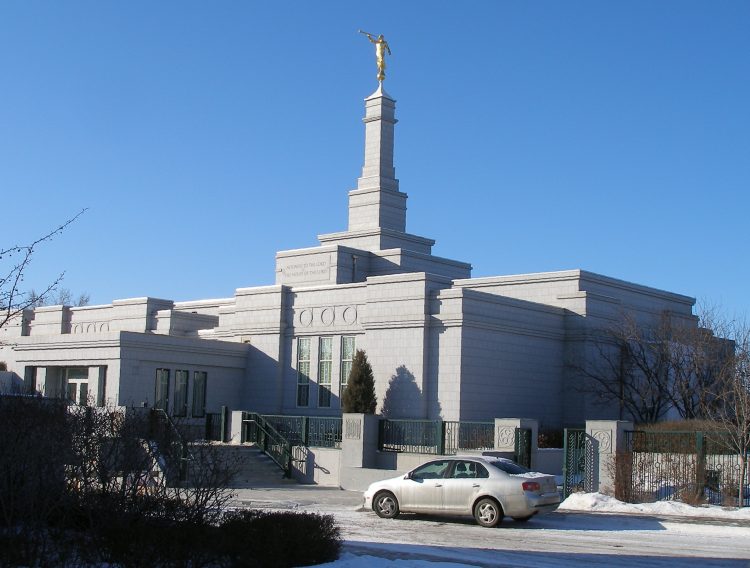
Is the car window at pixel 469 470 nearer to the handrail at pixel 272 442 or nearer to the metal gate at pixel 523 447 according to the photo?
the metal gate at pixel 523 447

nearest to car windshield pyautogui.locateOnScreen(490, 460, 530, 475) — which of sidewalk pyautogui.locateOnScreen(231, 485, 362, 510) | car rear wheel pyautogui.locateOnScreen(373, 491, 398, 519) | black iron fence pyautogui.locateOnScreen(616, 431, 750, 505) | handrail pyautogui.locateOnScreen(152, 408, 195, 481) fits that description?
car rear wheel pyautogui.locateOnScreen(373, 491, 398, 519)

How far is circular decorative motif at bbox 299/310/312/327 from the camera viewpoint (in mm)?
39188

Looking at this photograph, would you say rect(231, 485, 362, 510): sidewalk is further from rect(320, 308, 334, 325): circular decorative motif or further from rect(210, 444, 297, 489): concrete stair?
rect(320, 308, 334, 325): circular decorative motif

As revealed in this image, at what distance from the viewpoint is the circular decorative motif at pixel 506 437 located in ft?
84.0

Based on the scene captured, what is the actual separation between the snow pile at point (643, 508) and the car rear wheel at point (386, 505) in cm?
415

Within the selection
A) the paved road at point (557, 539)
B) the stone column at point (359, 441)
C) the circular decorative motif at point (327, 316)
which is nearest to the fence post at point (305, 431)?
the stone column at point (359, 441)

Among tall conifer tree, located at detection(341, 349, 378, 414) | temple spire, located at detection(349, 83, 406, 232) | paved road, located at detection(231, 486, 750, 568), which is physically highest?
temple spire, located at detection(349, 83, 406, 232)

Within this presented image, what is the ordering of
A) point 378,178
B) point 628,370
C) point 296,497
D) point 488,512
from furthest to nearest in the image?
point 378,178 → point 628,370 → point 296,497 → point 488,512

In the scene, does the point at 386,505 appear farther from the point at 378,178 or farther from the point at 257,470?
the point at 378,178

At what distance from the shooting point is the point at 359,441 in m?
27.8

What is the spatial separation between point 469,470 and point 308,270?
23845mm

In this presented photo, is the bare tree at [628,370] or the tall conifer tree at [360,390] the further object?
the bare tree at [628,370]

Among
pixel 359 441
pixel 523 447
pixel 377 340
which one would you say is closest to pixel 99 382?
pixel 377 340

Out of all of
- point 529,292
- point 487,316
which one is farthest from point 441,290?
point 529,292
